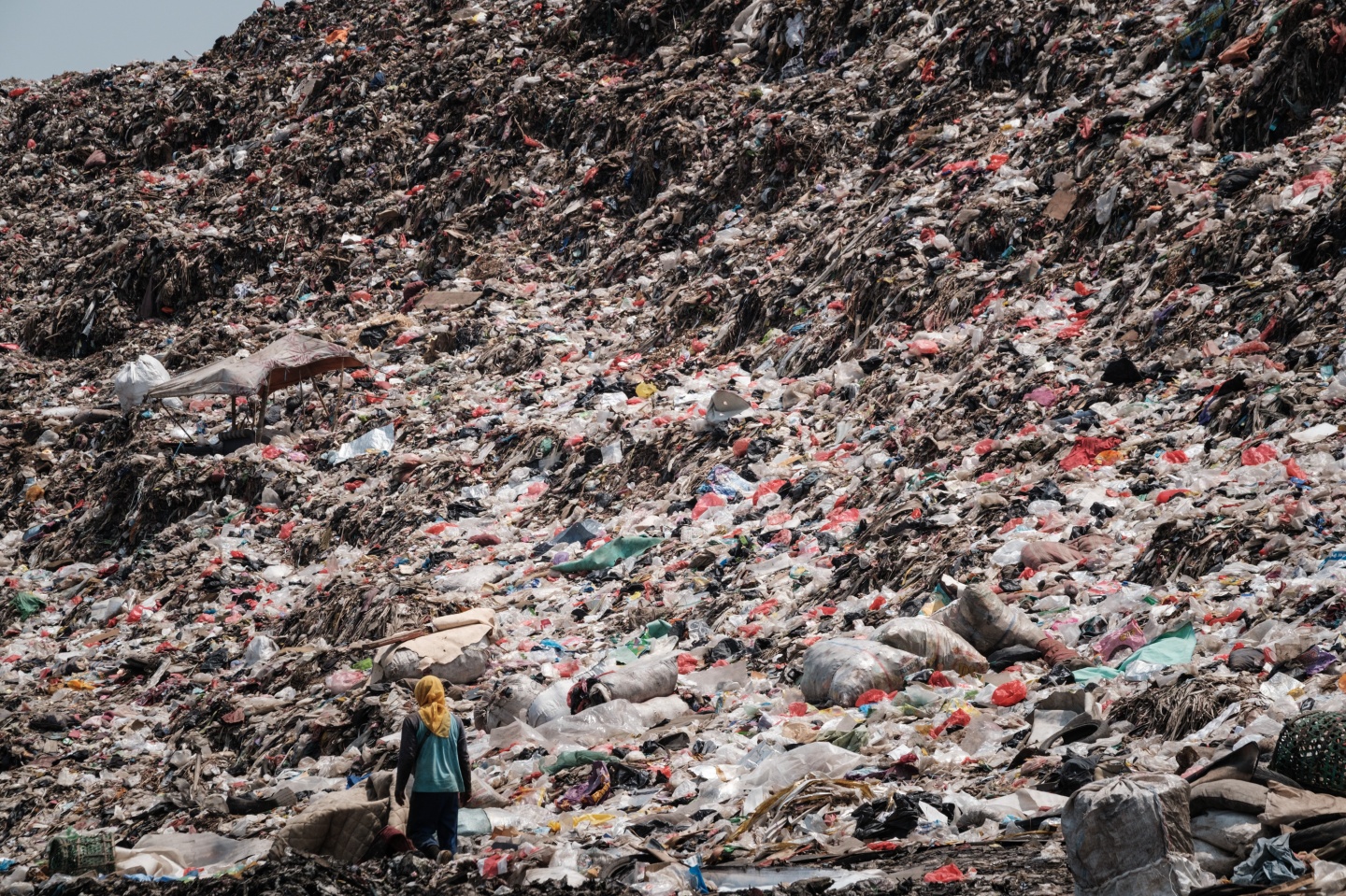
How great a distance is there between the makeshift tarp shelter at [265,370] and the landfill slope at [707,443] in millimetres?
522

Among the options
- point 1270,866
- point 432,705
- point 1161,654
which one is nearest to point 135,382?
point 432,705

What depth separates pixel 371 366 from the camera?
12625mm

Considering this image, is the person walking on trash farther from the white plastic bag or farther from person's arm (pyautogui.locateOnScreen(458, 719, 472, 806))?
the white plastic bag

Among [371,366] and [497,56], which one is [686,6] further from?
[371,366]

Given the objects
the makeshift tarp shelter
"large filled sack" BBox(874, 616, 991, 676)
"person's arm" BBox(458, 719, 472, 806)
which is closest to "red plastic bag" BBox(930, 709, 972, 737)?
"large filled sack" BBox(874, 616, 991, 676)

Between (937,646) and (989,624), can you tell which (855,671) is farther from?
(989,624)

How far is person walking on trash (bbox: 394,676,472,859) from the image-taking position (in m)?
4.54

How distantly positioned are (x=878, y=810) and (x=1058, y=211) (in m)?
6.70

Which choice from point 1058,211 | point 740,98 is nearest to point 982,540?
point 1058,211

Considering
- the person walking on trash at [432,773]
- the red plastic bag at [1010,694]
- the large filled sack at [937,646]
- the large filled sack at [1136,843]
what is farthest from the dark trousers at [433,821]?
the large filled sack at [1136,843]

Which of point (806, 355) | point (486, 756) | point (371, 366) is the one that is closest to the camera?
point (486, 756)

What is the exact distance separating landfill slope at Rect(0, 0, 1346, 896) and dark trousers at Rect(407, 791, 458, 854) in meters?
Result: 0.15

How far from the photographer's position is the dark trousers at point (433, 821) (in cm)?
455

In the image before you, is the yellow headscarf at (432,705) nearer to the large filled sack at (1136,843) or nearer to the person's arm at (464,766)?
the person's arm at (464,766)
